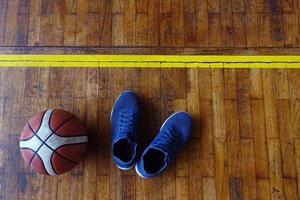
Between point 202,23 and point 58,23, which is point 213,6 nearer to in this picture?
point 202,23

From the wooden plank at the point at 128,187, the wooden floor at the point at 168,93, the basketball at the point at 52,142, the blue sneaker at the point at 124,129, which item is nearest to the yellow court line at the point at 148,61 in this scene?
the wooden floor at the point at 168,93

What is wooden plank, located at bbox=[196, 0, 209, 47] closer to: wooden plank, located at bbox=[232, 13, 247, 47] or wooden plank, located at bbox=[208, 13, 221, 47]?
wooden plank, located at bbox=[208, 13, 221, 47]

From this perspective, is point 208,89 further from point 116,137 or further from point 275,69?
point 116,137

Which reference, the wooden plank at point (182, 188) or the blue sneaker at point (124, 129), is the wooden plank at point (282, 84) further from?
the blue sneaker at point (124, 129)

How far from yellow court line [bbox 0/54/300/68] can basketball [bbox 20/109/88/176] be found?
1.54 ft

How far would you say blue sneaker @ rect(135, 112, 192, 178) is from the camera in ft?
6.63

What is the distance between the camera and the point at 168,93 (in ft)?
7.34

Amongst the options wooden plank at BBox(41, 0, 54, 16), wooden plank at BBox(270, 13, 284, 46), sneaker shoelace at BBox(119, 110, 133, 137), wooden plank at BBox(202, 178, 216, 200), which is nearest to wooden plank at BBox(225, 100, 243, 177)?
wooden plank at BBox(202, 178, 216, 200)

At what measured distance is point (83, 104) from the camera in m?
2.22

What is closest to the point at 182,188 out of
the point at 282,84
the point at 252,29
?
the point at 282,84

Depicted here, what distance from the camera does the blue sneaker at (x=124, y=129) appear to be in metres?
2.02

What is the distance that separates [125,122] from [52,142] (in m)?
0.46

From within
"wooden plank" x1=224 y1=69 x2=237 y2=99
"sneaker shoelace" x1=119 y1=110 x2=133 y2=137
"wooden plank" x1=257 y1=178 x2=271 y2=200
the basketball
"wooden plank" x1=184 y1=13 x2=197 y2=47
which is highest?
"wooden plank" x1=184 y1=13 x2=197 y2=47

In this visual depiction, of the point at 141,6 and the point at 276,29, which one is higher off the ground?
the point at 141,6
